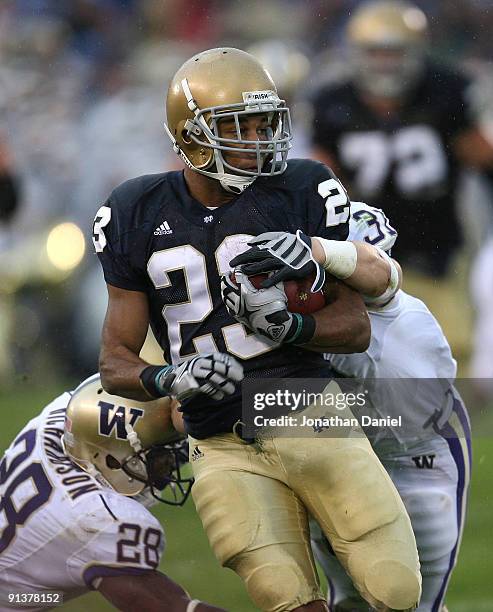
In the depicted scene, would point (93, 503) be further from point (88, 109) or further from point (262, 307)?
point (88, 109)

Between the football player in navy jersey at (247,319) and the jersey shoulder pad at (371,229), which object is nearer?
the football player in navy jersey at (247,319)

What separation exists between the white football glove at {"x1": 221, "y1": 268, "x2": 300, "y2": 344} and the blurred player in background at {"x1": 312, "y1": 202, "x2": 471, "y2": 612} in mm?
656

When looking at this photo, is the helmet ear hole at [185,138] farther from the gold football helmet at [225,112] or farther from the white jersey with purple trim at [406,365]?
the white jersey with purple trim at [406,365]

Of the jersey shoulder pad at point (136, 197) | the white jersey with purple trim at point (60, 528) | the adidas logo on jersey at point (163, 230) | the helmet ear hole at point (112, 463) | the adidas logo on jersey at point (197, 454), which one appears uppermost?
the jersey shoulder pad at point (136, 197)

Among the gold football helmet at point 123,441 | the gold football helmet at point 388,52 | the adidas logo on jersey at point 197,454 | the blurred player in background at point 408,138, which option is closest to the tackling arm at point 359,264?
the adidas logo on jersey at point 197,454

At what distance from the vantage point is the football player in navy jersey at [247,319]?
10.5 feet

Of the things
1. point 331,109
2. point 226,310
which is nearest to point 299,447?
point 226,310

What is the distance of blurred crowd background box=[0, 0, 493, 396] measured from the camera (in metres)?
7.41

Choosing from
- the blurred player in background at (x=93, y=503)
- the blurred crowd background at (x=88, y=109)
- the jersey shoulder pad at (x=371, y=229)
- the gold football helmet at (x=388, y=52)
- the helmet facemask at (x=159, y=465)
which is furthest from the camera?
the blurred crowd background at (x=88, y=109)

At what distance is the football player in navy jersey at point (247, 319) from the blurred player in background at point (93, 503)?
16.1 inches

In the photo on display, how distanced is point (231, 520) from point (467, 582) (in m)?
1.81

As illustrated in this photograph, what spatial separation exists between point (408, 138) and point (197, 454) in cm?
355

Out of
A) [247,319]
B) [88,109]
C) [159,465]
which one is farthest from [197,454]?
[88,109]

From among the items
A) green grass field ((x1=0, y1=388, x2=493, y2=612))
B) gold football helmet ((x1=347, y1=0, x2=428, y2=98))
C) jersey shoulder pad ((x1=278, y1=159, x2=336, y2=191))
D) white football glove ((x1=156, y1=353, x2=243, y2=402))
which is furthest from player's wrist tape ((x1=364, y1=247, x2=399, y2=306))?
gold football helmet ((x1=347, y1=0, x2=428, y2=98))
